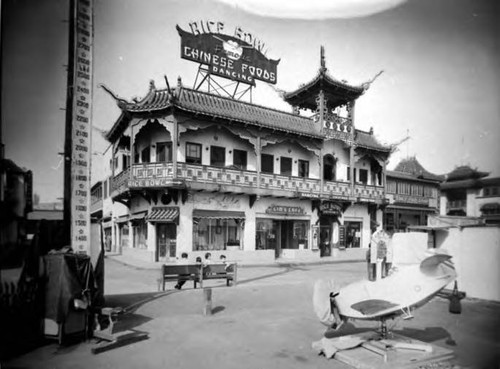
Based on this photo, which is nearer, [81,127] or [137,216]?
[81,127]

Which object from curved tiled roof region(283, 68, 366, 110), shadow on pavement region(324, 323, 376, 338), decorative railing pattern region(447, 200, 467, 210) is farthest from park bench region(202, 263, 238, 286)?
decorative railing pattern region(447, 200, 467, 210)

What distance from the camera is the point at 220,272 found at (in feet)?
36.3

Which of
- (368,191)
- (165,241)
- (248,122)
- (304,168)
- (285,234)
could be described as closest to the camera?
(165,241)

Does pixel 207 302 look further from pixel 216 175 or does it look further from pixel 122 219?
pixel 122 219

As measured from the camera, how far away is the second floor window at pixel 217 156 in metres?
18.5

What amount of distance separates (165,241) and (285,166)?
818 cm

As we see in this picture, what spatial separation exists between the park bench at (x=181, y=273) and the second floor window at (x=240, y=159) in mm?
9318

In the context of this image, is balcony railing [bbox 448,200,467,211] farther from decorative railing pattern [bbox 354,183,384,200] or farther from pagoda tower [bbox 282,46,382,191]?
pagoda tower [bbox 282,46,382,191]

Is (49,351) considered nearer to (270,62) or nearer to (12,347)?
(12,347)

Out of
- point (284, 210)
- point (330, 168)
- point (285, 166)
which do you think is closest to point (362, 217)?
A: point (330, 168)

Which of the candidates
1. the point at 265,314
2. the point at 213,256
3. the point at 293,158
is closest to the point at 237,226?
the point at 213,256

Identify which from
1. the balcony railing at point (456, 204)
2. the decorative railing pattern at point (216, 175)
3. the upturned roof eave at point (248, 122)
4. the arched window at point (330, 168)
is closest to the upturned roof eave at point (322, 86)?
the upturned roof eave at point (248, 122)

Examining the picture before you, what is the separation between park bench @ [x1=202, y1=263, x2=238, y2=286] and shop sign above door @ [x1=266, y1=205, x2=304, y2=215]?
8.60m

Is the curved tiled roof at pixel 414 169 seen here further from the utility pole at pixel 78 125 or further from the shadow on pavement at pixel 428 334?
the utility pole at pixel 78 125
